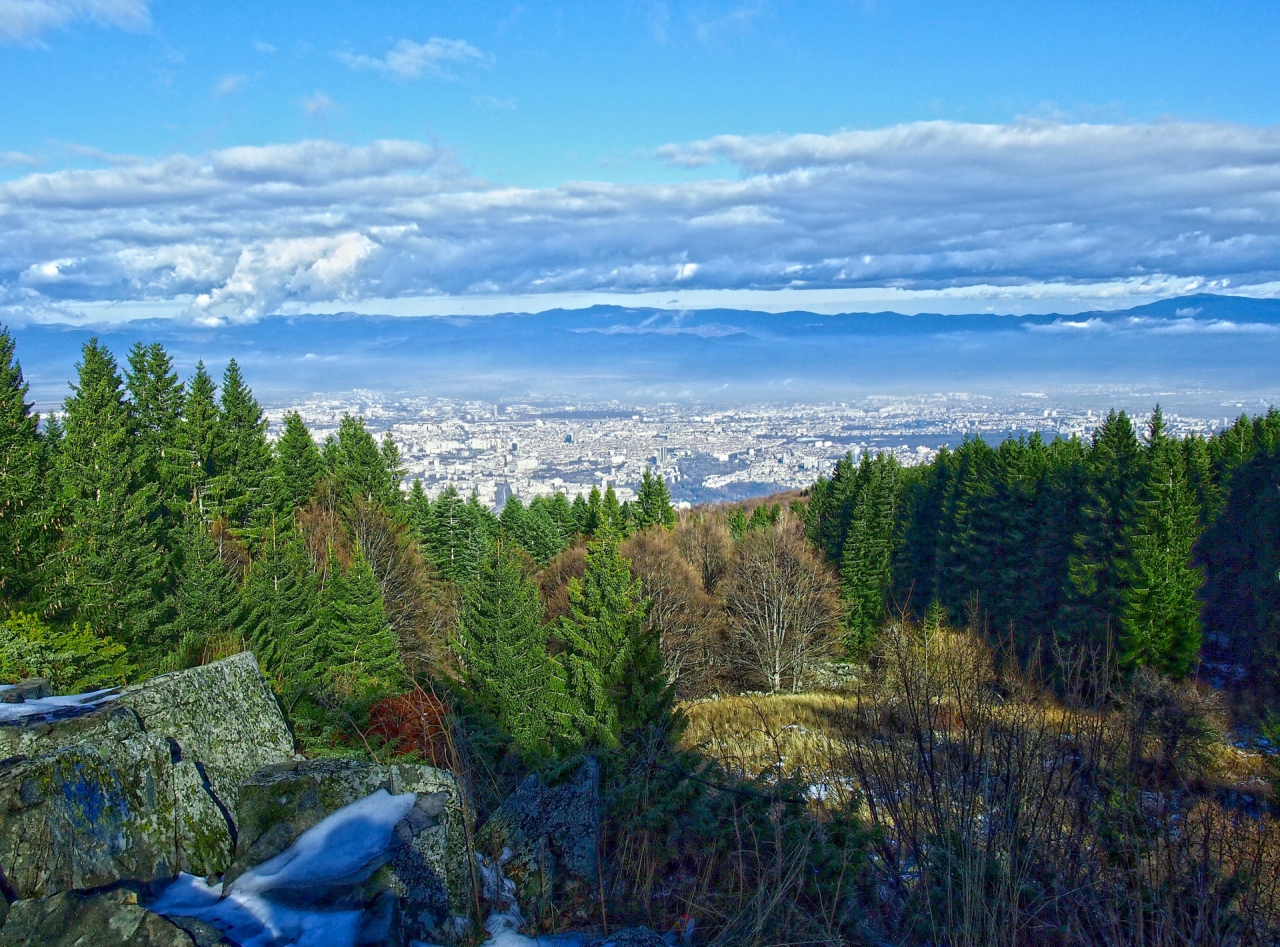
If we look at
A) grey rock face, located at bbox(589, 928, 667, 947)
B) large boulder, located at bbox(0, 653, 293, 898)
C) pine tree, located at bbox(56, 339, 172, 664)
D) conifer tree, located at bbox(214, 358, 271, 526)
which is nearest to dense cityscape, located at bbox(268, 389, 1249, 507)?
conifer tree, located at bbox(214, 358, 271, 526)

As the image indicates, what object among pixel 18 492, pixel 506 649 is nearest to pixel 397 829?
pixel 506 649

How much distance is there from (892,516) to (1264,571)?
815 inches

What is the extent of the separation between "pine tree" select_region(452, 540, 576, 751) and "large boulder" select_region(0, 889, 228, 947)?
542 inches

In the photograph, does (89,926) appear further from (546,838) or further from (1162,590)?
(1162,590)

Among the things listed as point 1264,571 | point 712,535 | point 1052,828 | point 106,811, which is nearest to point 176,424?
point 712,535

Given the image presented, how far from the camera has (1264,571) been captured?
97.2 ft

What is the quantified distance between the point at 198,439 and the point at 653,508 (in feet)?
94.1

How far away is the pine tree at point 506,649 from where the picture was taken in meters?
17.4

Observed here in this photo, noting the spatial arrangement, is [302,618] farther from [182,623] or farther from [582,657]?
[582,657]

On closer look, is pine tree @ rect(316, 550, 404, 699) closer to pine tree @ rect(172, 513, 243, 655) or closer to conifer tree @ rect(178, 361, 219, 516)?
pine tree @ rect(172, 513, 243, 655)

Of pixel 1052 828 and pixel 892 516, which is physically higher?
pixel 1052 828

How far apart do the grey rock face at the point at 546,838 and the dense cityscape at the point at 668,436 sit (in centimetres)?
7369

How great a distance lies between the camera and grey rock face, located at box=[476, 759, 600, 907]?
4.19 meters

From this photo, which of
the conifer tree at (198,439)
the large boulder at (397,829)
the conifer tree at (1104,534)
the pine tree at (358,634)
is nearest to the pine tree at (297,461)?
the conifer tree at (198,439)
